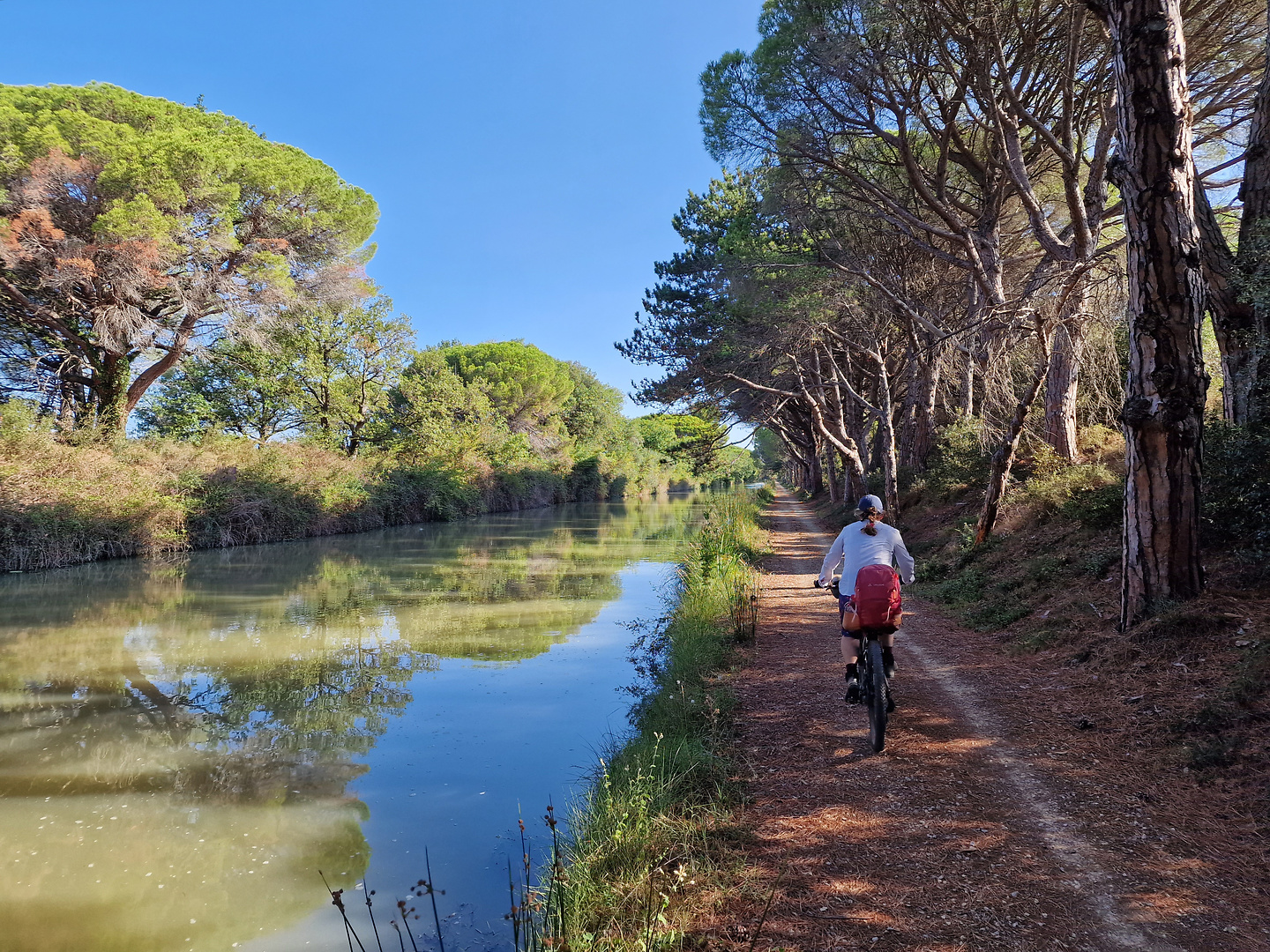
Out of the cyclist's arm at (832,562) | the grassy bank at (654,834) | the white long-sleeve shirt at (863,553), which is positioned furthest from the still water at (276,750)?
the white long-sleeve shirt at (863,553)

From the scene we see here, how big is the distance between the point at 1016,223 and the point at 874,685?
14167 millimetres

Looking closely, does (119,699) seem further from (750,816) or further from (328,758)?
(750,816)

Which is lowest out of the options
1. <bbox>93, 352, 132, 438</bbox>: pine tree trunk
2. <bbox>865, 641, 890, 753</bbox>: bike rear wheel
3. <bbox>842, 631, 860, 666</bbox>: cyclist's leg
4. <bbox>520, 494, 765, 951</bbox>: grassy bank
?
<bbox>520, 494, 765, 951</bbox>: grassy bank

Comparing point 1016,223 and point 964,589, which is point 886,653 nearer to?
point 964,589

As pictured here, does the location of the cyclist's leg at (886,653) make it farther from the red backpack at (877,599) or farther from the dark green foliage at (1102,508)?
the dark green foliage at (1102,508)

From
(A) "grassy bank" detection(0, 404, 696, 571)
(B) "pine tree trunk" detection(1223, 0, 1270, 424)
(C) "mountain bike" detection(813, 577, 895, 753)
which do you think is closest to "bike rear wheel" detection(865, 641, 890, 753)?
(C) "mountain bike" detection(813, 577, 895, 753)

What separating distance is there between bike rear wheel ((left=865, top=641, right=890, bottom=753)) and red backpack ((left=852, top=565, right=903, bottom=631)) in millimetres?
166

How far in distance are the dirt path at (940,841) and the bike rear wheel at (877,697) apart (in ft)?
0.44

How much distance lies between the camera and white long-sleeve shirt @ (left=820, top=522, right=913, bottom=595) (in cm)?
479

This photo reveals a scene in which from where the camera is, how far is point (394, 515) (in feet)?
98.1

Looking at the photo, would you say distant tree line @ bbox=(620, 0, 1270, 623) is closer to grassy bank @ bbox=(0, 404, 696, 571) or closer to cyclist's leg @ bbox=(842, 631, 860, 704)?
cyclist's leg @ bbox=(842, 631, 860, 704)

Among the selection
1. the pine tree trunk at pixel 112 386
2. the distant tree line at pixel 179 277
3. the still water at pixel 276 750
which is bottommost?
the still water at pixel 276 750

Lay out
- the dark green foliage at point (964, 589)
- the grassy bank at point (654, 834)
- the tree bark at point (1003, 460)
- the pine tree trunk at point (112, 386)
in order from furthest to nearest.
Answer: the pine tree trunk at point (112, 386) < the tree bark at point (1003, 460) < the dark green foliage at point (964, 589) < the grassy bank at point (654, 834)

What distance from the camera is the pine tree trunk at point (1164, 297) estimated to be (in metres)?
5.52
